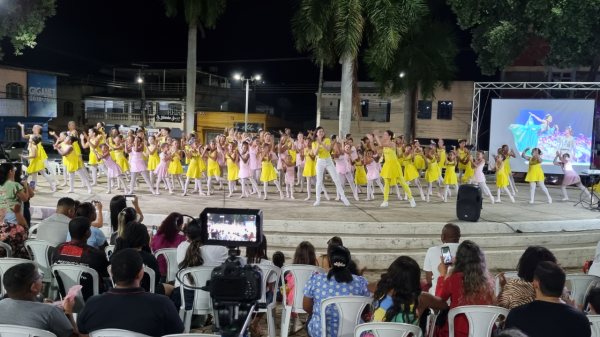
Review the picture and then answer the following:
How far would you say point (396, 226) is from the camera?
1059 cm

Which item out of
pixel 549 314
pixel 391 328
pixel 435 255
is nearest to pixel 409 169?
pixel 435 255

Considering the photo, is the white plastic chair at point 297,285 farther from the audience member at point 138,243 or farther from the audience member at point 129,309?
the audience member at point 129,309

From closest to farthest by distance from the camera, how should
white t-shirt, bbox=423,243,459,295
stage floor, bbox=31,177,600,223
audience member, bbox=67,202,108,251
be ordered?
white t-shirt, bbox=423,243,459,295
audience member, bbox=67,202,108,251
stage floor, bbox=31,177,600,223

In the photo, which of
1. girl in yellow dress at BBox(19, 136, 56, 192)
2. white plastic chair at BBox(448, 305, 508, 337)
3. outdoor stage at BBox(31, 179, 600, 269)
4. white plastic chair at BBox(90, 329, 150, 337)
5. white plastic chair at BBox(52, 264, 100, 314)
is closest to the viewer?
white plastic chair at BBox(90, 329, 150, 337)

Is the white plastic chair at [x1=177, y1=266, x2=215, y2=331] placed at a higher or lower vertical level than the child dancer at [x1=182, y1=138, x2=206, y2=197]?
lower

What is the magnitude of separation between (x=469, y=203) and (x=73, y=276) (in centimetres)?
822

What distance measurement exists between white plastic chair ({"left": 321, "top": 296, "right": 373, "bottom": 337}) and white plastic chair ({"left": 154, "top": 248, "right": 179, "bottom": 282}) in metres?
2.39

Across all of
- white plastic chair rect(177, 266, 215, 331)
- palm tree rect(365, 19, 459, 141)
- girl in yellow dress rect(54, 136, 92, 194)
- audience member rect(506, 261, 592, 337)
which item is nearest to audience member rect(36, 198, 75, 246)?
white plastic chair rect(177, 266, 215, 331)

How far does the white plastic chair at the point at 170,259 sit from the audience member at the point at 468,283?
3.10m

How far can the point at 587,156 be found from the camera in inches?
825

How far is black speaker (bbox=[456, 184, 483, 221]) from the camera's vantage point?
428 inches

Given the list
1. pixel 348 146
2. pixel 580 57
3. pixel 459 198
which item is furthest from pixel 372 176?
pixel 580 57

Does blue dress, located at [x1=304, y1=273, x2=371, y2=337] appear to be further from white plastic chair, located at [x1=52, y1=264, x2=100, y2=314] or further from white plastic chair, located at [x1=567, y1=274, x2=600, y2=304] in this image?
white plastic chair, located at [x1=567, y1=274, x2=600, y2=304]

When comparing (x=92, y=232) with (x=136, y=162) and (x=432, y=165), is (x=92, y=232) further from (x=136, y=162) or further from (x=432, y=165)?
(x=432, y=165)
